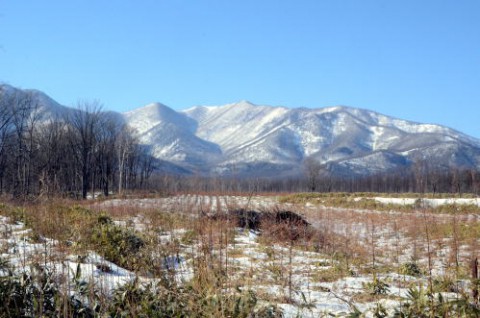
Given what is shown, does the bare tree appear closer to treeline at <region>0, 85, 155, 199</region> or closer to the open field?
treeline at <region>0, 85, 155, 199</region>

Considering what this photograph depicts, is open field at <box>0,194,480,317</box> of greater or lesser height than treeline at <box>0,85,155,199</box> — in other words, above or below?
below

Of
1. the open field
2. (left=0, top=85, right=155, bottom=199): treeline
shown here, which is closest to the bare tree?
(left=0, top=85, right=155, bottom=199): treeline

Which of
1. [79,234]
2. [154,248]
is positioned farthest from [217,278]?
[79,234]

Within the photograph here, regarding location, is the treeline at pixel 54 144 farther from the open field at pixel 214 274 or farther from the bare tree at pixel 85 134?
the open field at pixel 214 274

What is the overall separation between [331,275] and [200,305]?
3.48 metres

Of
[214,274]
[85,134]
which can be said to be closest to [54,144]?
[85,134]

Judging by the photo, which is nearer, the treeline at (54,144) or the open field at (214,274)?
the open field at (214,274)

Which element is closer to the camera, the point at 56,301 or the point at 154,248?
the point at 56,301

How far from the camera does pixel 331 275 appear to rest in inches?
281

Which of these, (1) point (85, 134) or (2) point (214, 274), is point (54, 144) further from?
(2) point (214, 274)

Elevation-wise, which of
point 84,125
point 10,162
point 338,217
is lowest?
point 338,217

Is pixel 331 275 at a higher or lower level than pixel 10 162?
lower

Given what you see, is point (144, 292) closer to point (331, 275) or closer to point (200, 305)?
point (200, 305)

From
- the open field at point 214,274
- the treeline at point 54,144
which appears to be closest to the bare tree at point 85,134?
the treeline at point 54,144
